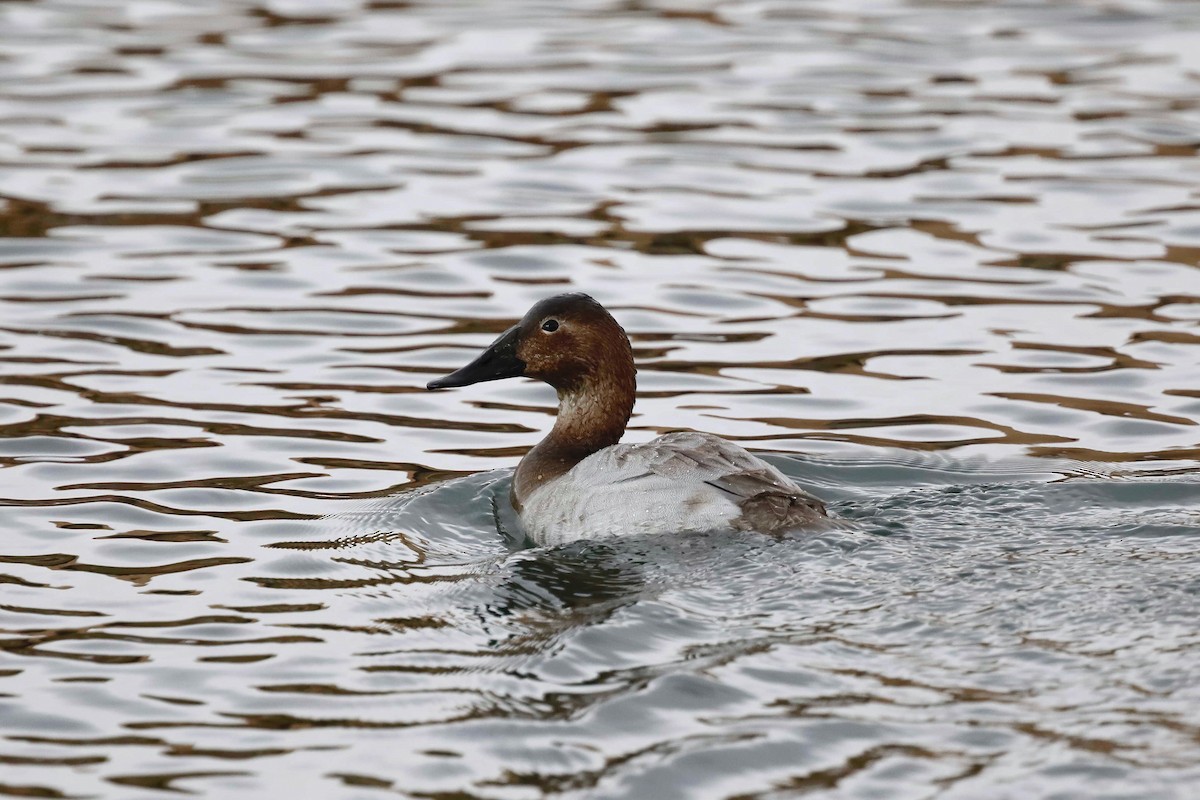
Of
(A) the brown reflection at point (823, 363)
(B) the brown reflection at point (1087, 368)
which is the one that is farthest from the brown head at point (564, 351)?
(B) the brown reflection at point (1087, 368)

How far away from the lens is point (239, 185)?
1339 cm

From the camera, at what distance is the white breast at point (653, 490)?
718 centimetres

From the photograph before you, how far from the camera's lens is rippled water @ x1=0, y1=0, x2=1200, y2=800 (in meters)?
5.49

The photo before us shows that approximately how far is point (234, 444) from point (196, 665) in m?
2.89

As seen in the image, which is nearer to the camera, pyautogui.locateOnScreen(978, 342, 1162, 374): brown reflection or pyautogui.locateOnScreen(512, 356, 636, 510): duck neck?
pyautogui.locateOnScreen(512, 356, 636, 510): duck neck

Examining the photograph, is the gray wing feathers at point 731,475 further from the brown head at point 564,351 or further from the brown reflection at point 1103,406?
the brown reflection at point 1103,406

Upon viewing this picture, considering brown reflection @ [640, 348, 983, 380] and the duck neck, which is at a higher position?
the duck neck

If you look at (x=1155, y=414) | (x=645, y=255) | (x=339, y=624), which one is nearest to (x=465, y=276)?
(x=645, y=255)

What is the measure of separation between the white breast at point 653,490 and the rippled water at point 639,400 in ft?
0.41

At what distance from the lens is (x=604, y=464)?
7.59 metres

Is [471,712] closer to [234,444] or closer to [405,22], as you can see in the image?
[234,444]

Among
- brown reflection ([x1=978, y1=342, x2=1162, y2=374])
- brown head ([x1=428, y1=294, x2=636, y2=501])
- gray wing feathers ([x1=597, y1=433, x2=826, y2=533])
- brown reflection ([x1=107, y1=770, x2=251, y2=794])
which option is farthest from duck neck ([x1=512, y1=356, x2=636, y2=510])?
brown reflection ([x1=107, y1=770, x2=251, y2=794])

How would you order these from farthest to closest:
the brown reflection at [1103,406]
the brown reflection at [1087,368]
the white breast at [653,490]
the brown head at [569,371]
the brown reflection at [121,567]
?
1. the brown reflection at [1087,368]
2. the brown reflection at [1103,406]
3. the brown head at [569,371]
4. the white breast at [653,490]
5. the brown reflection at [121,567]

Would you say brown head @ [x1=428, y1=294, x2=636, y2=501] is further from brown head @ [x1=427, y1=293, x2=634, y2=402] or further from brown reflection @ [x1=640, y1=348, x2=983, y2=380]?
brown reflection @ [x1=640, y1=348, x2=983, y2=380]
